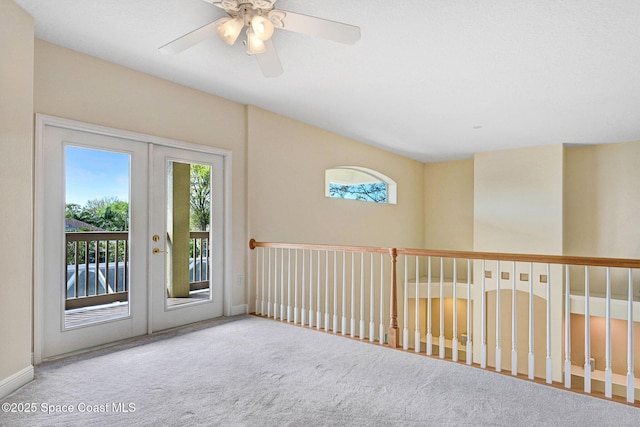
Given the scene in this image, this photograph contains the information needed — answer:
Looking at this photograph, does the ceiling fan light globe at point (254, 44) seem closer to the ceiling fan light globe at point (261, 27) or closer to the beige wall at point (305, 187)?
the ceiling fan light globe at point (261, 27)

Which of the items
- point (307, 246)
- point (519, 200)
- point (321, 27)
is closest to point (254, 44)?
point (321, 27)

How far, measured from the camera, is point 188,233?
403 centimetres

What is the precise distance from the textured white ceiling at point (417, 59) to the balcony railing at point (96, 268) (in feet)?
Answer: 5.43

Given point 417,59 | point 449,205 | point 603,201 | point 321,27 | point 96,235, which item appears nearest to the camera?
point 321,27

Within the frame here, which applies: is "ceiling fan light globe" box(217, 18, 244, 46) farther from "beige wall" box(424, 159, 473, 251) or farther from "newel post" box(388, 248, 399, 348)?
"beige wall" box(424, 159, 473, 251)

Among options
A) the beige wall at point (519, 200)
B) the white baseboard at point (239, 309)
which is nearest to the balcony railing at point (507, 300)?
the white baseboard at point (239, 309)

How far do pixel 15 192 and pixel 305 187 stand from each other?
3384 mm

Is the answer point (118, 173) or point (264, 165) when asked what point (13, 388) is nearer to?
point (118, 173)

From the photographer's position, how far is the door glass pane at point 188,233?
12.8 ft

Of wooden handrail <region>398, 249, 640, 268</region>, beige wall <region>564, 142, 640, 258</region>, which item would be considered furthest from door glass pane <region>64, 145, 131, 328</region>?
beige wall <region>564, 142, 640, 258</region>

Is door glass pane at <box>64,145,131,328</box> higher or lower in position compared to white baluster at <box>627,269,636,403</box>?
higher

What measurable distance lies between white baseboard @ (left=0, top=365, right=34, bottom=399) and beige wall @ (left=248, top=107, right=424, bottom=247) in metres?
2.49

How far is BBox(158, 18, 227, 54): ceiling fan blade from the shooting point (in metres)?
2.28

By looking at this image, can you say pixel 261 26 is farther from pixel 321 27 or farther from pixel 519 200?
pixel 519 200
